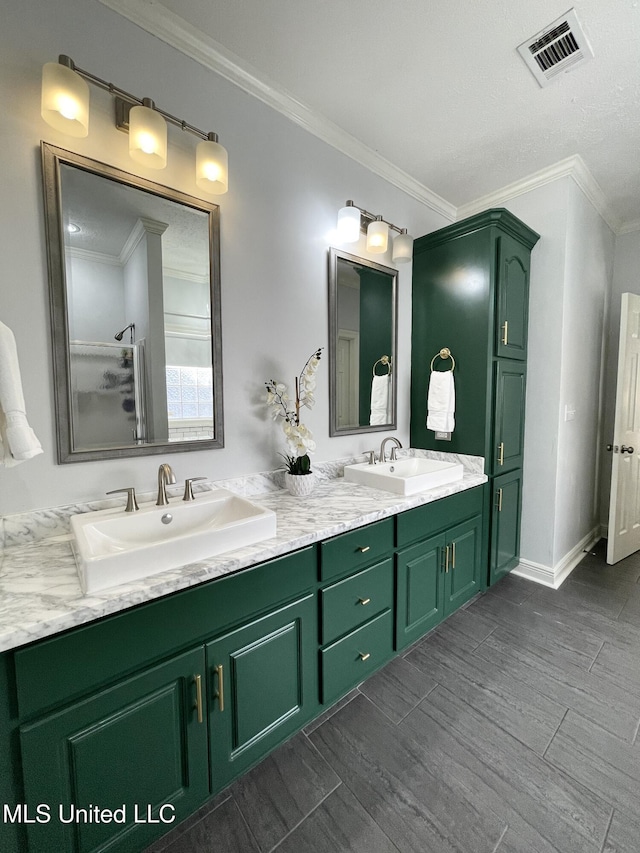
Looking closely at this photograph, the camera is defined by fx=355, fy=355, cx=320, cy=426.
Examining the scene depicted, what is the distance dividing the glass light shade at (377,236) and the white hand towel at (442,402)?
850 millimetres

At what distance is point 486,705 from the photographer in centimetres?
149

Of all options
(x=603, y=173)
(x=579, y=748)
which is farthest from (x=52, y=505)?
(x=603, y=173)

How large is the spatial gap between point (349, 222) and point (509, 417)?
154cm

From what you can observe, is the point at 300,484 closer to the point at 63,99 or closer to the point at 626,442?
the point at 63,99

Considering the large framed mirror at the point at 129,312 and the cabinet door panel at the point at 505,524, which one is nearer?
the large framed mirror at the point at 129,312

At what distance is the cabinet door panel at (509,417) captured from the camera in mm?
2207

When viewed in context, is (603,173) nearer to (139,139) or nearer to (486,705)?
(139,139)

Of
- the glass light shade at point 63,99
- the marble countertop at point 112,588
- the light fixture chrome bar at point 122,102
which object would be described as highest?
the light fixture chrome bar at point 122,102

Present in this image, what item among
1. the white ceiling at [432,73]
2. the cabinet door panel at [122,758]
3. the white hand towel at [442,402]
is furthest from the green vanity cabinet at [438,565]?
the white ceiling at [432,73]

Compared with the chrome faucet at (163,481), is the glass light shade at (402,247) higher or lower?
higher

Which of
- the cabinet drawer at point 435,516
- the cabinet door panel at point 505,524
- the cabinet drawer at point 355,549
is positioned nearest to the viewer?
the cabinet drawer at point 355,549

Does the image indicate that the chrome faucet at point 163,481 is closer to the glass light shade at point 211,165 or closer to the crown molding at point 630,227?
the glass light shade at point 211,165

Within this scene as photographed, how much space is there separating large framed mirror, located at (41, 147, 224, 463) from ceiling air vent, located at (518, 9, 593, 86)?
4.94ft

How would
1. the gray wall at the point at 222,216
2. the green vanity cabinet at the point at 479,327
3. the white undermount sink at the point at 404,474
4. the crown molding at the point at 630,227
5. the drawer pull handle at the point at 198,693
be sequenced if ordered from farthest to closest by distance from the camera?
the crown molding at the point at 630,227
the green vanity cabinet at the point at 479,327
the white undermount sink at the point at 404,474
the gray wall at the point at 222,216
the drawer pull handle at the point at 198,693
